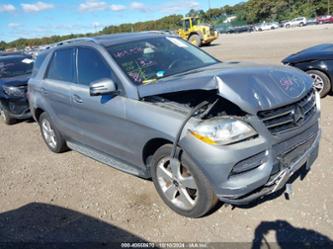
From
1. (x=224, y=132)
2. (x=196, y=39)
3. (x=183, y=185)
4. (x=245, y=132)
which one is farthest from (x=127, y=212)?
(x=196, y=39)

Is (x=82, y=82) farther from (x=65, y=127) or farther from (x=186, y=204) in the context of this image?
(x=186, y=204)

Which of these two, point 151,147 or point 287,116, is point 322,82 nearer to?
point 287,116

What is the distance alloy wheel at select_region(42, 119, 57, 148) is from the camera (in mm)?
5892

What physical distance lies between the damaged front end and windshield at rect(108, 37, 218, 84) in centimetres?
75

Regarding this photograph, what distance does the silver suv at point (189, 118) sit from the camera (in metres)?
3.04

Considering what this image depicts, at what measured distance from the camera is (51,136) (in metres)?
5.99

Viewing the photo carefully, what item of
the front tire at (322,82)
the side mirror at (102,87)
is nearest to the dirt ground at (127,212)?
the side mirror at (102,87)

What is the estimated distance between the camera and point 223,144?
118 inches

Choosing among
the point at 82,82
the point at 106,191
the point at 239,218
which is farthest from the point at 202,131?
the point at 82,82

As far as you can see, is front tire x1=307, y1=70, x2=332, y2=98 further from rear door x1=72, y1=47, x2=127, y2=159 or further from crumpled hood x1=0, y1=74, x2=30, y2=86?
crumpled hood x1=0, y1=74, x2=30, y2=86

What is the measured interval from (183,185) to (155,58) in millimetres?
1757

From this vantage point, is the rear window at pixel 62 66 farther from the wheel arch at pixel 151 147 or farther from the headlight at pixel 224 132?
the headlight at pixel 224 132

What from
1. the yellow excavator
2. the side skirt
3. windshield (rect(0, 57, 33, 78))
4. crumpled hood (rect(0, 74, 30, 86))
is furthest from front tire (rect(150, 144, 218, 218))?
the yellow excavator

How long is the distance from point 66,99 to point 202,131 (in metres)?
2.62
